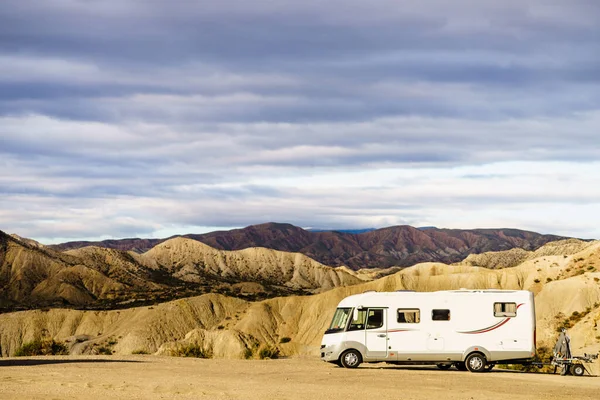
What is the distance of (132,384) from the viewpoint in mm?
21281

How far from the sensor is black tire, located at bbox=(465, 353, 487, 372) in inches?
1129

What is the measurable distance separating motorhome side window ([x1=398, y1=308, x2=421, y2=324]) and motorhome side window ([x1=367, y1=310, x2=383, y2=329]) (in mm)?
718

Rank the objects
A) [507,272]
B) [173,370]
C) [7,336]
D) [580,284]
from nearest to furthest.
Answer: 1. [173,370]
2. [580,284]
3. [7,336]
4. [507,272]

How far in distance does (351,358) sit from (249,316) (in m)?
69.3

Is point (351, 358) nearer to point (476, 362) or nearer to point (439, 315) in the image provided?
point (439, 315)

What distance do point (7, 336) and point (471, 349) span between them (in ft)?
272

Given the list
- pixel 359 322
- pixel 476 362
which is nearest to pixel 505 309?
pixel 476 362

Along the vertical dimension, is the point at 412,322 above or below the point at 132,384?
above

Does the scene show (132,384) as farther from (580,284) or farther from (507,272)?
(507,272)

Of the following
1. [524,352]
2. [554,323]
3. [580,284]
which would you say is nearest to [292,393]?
[524,352]

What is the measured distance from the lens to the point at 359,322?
28875 millimetres

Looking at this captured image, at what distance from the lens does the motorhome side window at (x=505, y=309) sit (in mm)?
28781

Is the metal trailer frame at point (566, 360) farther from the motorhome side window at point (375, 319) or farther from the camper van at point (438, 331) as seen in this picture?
the motorhome side window at point (375, 319)

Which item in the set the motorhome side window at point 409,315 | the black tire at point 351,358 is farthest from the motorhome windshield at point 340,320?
the motorhome side window at point 409,315
